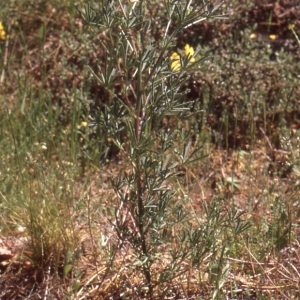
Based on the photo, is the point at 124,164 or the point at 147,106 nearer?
the point at 147,106

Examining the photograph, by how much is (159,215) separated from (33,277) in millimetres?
771

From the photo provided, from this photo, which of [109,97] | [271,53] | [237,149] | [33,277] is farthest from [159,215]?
[271,53]

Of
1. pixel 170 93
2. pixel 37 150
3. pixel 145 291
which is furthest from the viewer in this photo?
pixel 37 150

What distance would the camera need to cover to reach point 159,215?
86.0 inches

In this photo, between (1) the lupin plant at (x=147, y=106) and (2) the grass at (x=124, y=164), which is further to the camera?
(2) the grass at (x=124, y=164)

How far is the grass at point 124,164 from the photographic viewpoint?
2.51 meters

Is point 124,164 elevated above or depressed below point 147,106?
below

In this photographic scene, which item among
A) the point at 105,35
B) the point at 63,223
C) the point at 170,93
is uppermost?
the point at 170,93

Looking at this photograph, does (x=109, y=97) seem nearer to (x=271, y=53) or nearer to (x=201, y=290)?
(x=271, y=53)

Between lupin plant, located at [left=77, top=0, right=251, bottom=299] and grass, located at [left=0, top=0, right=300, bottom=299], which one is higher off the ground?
lupin plant, located at [left=77, top=0, right=251, bottom=299]

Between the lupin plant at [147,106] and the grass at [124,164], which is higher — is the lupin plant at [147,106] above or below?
above

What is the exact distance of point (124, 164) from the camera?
3389mm

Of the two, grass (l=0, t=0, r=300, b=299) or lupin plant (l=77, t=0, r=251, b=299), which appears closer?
lupin plant (l=77, t=0, r=251, b=299)

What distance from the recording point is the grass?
2.51 m
